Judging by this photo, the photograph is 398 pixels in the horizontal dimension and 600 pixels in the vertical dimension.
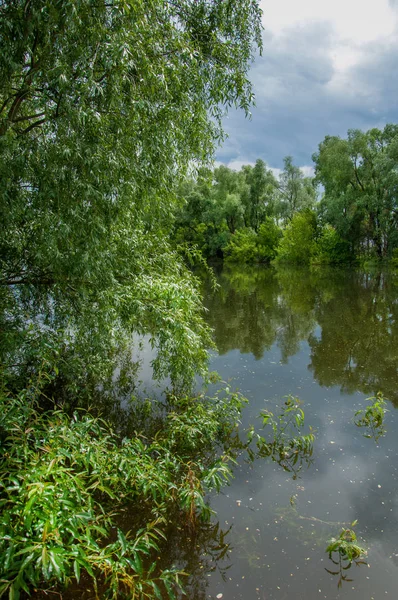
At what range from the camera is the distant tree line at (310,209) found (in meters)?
Result: 34.4

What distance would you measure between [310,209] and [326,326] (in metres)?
34.9

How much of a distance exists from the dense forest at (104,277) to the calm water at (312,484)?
0.42m

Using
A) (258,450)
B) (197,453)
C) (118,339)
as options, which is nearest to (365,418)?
(258,450)

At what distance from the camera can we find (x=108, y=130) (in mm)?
4387

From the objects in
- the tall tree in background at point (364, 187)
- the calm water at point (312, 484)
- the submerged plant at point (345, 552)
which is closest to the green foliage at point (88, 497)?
the calm water at point (312, 484)

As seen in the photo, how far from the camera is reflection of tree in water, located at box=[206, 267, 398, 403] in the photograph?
29.7ft

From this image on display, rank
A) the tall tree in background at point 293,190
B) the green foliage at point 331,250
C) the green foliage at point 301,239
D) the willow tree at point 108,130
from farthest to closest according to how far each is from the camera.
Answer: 1. the tall tree in background at point 293,190
2. the green foliage at point 301,239
3. the green foliage at point 331,250
4. the willow tree at point 108,130

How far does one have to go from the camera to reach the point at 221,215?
45.8m

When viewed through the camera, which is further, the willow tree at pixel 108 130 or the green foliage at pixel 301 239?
the green foliage at pixel 301 239

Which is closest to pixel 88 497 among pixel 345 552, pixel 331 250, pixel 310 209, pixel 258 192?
pixel 345 552

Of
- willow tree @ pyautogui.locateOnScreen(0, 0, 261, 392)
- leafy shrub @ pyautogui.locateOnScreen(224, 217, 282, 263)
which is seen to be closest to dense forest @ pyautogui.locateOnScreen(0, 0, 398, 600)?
willow tree @ pyautogui.locateOnScreen(0, 0, 261, 392)

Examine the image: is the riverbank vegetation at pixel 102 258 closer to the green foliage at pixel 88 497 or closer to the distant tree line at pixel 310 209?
the green foliage at pixel 88 497

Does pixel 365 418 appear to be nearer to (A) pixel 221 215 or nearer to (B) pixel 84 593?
(B) pixel 84 593

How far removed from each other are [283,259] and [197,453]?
138 ft
